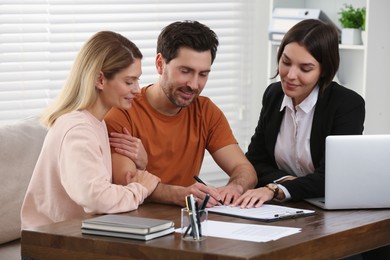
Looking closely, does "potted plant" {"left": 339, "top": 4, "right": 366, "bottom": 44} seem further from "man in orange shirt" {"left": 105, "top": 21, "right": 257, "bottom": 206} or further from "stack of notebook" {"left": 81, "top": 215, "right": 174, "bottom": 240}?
"stack of notebook" {"left": 81, "top": 215, "right": 174, "bottom": 240}

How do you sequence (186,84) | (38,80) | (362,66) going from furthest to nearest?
(362,66), (38,80), (186,84)

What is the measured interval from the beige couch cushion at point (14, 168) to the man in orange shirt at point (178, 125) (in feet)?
1.70

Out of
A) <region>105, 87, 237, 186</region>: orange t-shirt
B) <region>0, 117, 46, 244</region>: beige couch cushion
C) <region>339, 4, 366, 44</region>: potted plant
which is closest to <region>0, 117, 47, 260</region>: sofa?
<region>0, 117, 46, 244</region>: beige couch cushion

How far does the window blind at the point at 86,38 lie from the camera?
402cm

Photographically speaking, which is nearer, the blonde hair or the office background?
the blonde hair

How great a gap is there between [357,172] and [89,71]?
92 centimetres

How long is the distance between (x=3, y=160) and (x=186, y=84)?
803mm

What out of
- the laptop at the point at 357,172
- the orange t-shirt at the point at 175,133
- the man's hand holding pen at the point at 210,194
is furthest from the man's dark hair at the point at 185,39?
the laptop at the point at 357,172

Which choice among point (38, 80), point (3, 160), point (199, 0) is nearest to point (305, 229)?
point (3, 160)

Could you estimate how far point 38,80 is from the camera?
4141mm

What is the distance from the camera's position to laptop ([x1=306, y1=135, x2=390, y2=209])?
2.64 metres

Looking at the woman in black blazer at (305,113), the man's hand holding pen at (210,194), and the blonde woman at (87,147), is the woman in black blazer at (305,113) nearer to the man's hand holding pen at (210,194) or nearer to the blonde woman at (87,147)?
the man's hand holding pen at (210,194)

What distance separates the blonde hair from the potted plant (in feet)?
6.19

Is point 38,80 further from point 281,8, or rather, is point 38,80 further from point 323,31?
point 323,31
